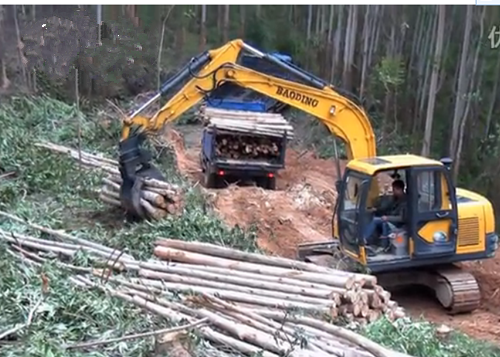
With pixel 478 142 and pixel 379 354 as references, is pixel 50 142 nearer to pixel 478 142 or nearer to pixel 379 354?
pixel 478 142

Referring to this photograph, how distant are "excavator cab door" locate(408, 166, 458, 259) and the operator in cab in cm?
17

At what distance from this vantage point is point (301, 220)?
43.0 feet

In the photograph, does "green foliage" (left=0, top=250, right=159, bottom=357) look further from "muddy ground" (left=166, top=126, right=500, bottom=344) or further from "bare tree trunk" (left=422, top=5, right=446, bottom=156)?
"bare tree trunk" (left=422, top=5, right=446, bottom=156)

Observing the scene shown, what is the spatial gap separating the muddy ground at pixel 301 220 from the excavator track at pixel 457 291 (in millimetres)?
133

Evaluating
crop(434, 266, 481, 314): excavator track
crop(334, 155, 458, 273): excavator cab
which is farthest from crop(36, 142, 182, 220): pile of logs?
crop(434, 266, 481, 314): excavator track

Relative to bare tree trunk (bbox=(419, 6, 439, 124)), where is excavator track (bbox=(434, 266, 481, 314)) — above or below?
below

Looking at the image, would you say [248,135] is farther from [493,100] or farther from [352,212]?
[493,100]

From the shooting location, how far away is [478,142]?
62.8 ft

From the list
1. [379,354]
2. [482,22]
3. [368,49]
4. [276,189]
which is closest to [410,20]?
[368,49]

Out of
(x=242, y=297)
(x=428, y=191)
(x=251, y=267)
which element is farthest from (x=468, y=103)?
(x=242, y=297)

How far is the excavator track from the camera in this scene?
973cm

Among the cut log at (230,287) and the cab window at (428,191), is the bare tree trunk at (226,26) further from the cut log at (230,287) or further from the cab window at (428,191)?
the cut log at (230,287)

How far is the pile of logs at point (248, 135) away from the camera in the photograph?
14.7m

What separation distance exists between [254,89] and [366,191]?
241cm
